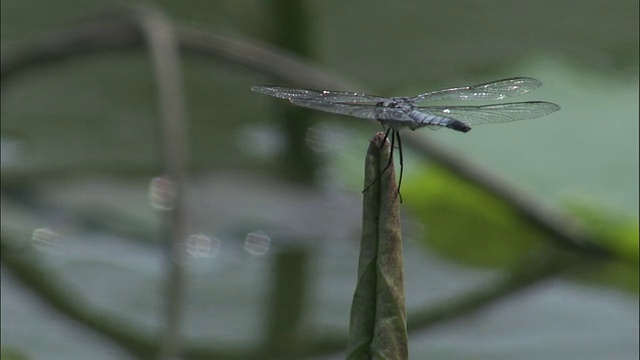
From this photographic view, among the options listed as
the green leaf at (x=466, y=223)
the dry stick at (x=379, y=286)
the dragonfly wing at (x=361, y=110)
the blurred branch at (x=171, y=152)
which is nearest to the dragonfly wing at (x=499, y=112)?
the dragonfly wing at (x=361, y=110)

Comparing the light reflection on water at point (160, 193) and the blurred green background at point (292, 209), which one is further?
the light reflection on water at point (160, 193)

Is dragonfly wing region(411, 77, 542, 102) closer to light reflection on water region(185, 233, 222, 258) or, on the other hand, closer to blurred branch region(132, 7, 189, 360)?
blurred branch region(132, 7, 189, 360)

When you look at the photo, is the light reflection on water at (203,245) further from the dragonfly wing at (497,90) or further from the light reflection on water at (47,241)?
the dragonfly wing at (497,90)

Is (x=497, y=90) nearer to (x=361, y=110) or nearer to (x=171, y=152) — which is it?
(x=361, y=110)

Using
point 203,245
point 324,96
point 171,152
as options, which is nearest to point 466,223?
point 203,245

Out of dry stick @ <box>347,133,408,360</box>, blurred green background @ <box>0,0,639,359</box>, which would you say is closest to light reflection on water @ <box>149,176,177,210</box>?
blurred green background @ <box>0,0,639,359</box>
